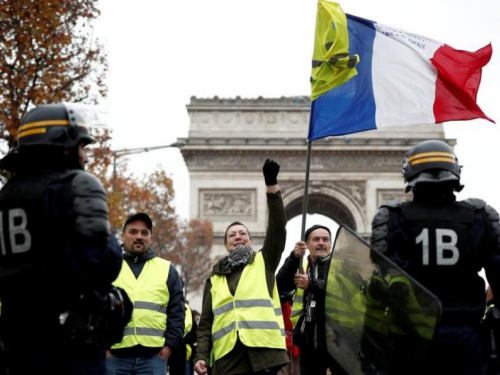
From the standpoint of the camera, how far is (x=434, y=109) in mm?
7961

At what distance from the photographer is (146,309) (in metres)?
7.87

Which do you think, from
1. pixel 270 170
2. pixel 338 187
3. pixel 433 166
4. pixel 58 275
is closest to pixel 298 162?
pixel 338 187

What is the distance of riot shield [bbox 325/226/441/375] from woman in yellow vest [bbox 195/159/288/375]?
1.58 m

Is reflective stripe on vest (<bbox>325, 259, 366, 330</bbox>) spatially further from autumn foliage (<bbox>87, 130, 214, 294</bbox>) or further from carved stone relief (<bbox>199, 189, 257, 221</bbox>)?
carved stone relief (<bbox>199, 189, 257, 221</bbox>)

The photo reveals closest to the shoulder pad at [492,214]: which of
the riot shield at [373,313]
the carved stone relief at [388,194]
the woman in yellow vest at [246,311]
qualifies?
the riot shield at [373,313]

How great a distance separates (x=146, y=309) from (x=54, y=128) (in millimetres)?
3294

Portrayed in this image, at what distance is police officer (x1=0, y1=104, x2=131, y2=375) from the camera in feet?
14.9

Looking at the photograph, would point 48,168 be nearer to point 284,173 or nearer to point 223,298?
point 223,298

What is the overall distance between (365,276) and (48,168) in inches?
68.0

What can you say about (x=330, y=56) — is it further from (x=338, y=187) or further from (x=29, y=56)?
(x=338, y=187)

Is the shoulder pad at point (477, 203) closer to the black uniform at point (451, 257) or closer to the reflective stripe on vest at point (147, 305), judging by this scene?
the black uniform at point (451, 257)

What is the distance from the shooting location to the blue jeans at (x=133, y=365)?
7.78 m

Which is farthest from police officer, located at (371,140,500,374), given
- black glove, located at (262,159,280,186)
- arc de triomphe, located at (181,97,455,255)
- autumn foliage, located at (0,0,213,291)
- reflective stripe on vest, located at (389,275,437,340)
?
arc de triomphe, located at (181,97,455,255)

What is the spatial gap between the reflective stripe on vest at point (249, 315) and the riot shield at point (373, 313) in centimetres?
160
